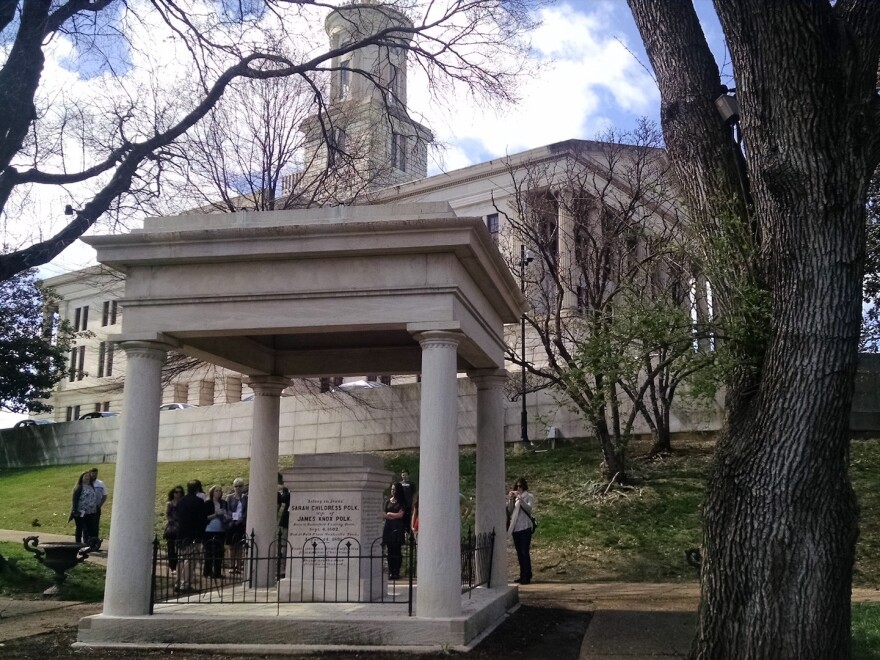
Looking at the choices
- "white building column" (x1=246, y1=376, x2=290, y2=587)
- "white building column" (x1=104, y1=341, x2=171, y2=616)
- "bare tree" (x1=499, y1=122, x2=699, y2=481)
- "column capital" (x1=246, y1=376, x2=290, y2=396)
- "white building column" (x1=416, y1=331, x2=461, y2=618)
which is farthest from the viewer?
"bare tree" (x1=499, y1=122, x2=699, y2=481)

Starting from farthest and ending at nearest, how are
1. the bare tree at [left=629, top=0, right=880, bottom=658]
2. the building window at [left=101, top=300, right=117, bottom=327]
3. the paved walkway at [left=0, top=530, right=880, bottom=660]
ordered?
the building window at [left=101, top=300, right=117, bottom=327]
the paved walkway at [left=0, top=530, right=880, bottom=660]
the bare tree at [left=629, top=0, right=880, bottom=658]

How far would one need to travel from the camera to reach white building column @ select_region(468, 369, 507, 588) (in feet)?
41.5

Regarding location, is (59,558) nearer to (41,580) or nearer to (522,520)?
(41,580)

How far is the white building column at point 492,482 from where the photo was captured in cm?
1265

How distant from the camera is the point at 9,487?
3344 centimetres

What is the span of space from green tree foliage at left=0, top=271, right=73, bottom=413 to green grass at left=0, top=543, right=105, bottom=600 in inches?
960

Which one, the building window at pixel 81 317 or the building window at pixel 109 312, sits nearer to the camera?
the building window at pixel 109 312

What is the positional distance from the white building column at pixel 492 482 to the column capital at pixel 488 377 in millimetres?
147

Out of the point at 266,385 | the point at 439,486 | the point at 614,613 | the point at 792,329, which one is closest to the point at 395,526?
the point at 266,385

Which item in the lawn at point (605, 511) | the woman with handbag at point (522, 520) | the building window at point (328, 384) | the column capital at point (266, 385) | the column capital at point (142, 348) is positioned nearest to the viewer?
the column capital at point (142, 348)

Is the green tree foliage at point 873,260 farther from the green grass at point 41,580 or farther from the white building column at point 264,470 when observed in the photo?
the green grass at point 41,580

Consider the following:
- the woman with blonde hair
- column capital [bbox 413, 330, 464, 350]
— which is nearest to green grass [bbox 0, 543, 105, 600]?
the woman with blonde hair

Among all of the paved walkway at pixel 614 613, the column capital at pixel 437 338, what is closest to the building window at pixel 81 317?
the paved walkway at pixel 614 613

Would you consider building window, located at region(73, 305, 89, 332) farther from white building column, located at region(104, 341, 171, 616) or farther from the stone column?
white building column, located at region(104, 341, 171, 616)
